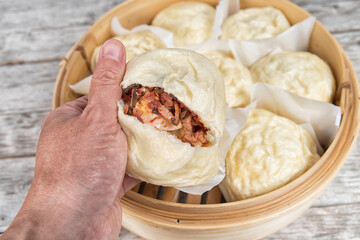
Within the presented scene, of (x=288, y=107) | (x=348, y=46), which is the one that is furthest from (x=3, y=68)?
(x=348, y=46)

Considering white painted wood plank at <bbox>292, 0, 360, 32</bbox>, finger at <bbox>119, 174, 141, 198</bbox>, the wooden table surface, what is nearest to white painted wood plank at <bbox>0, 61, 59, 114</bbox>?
the wooden table surface

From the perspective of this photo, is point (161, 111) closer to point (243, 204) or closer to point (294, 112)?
point (243, 204)

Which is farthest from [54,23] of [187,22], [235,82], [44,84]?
[235,82]

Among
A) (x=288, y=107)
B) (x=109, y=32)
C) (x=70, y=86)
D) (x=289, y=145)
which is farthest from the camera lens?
(x=109, y=32)

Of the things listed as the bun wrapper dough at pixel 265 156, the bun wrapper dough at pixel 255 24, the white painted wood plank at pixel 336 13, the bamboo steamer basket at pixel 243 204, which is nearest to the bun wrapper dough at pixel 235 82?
the bun wrapper dough at pixel 265 156

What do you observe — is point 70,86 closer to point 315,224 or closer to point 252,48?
point 252,48

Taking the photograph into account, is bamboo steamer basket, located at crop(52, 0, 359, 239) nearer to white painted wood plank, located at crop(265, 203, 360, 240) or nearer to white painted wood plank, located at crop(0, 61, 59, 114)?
white painted wood plank, located at crop(265, 203, 360, 240)

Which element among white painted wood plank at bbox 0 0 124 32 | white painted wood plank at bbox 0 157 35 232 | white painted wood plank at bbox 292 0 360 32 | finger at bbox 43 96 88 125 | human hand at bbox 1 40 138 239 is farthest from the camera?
white painted wood plank at bbox 0 0 124 32
